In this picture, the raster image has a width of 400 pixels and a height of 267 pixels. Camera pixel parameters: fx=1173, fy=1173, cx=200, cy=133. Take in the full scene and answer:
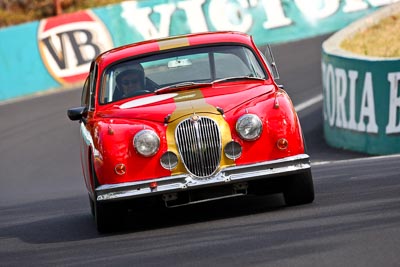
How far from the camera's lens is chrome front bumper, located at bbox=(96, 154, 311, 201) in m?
9.08

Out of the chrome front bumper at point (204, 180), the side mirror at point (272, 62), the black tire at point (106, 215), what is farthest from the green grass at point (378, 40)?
the black tire at point (106, 215)

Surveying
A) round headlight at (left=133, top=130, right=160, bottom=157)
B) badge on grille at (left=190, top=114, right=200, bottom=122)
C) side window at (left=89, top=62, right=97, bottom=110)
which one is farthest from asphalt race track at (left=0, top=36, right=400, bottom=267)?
side window at (left=89, top=62, right=97, bottom=110)

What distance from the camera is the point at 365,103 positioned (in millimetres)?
16031

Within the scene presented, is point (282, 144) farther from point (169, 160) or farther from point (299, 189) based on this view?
point (169, 160)

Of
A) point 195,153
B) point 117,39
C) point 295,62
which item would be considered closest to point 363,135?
point 195,153

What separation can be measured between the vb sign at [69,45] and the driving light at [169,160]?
735 inches

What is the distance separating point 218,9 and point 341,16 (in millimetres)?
3096

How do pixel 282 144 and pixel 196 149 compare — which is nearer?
pixel 196 149

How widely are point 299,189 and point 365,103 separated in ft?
22.4

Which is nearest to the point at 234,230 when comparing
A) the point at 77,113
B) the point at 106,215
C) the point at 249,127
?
the point at 249,127

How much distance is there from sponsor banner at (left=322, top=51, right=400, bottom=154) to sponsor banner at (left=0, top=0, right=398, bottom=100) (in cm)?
1145

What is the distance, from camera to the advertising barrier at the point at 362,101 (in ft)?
51.1

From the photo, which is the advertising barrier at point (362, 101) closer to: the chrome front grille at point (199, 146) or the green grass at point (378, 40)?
the green grass at point (378, 40)

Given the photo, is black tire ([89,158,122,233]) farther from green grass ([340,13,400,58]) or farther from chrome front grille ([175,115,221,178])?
green grass ([340,13,400,58])
